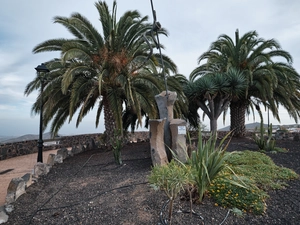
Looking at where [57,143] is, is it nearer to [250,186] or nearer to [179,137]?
[179,137]

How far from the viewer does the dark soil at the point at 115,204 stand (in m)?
2.78

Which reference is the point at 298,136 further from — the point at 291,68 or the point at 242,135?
the point at 291,68

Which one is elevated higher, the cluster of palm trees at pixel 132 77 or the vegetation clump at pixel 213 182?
the cluster of palm trees at pixel 132 77

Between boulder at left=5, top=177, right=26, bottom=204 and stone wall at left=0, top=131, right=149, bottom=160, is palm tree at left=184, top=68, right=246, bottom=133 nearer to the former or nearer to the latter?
stone wall at left=0, top=131, right=149, bottom=160

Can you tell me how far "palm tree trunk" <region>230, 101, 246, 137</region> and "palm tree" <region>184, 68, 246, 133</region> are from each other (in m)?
1.14

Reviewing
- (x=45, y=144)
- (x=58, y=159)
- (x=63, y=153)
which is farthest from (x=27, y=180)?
(x=45, y=144)

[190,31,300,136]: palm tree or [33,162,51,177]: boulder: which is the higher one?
[190,31,300,136]: palm tree

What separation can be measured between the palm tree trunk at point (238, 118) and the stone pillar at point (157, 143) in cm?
709

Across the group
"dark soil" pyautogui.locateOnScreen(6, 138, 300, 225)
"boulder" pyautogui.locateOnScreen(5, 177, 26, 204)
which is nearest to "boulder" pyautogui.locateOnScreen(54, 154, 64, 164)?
"dark soil" pyautogui.locateOnScreen(6, 138, 300, 225)

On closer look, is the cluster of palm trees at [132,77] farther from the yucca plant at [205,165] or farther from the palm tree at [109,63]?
the yucca plant at [205,165]

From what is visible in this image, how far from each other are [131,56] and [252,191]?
528cm

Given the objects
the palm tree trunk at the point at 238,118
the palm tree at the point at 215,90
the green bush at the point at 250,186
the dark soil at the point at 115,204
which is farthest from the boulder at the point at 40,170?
the palm tree trunk at the point at 238,118

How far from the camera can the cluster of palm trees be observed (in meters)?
6.79

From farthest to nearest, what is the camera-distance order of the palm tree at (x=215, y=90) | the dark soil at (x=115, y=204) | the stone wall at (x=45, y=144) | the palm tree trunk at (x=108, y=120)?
the stone wall at (x=45, y=144)
the palm tree at (x=215, y=90)
the palm tree trunk at (x=108, y=120)
the dark soil at (x=115, y=204)
